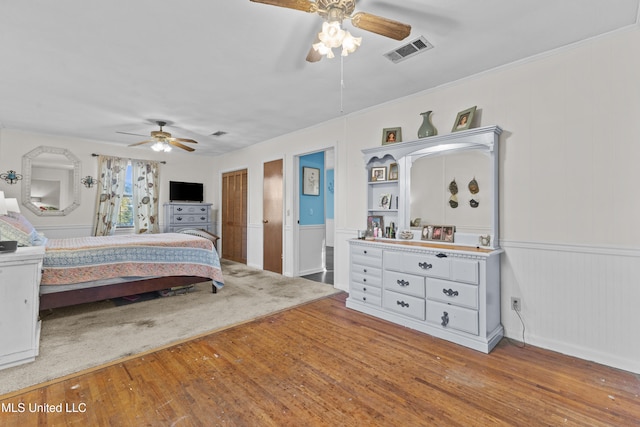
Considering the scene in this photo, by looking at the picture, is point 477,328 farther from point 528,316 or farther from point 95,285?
point 95,285

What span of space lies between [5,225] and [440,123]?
4.20m

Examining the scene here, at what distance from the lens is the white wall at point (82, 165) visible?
4.68 metres

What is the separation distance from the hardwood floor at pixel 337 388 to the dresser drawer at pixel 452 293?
1.22ft

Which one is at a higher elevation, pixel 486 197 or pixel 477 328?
pixel 486 197

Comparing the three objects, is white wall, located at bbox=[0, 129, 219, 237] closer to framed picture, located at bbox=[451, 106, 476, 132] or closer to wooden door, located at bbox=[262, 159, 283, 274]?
wooden door, located at bbox=[262, 159, 283, 274]

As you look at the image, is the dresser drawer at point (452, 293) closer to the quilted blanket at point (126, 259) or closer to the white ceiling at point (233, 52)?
the white ceiling at point (233, 52)

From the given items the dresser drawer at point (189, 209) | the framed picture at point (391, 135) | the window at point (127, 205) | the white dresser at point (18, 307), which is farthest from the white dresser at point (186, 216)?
the framed picture at point (391, 135)

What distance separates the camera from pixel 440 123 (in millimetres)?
3164

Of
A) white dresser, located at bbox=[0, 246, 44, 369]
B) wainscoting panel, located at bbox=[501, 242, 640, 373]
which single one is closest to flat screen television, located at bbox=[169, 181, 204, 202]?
white dresser, located at bbox=[0, 246, 44, 369]

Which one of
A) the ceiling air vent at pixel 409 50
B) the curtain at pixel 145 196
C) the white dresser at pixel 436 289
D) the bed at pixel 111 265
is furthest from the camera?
the curtain at pixel 145 196

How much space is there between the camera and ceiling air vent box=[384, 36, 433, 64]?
7.62 ft

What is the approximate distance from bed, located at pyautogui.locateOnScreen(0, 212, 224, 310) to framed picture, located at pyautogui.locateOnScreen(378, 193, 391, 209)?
91.8 inches

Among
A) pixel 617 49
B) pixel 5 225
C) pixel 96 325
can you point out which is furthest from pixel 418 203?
pixel 5 225

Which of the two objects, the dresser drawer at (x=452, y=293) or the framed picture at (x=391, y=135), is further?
the framed picture at (x=391, y=135)
